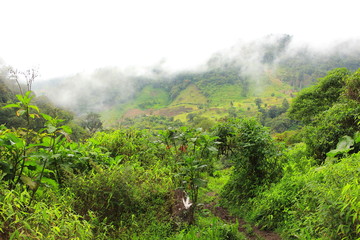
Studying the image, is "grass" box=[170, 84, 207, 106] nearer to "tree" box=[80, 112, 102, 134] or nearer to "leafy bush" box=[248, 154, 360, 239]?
"tree" box=[80, 112, 102, 134]

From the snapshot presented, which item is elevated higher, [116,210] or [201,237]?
[116,210]

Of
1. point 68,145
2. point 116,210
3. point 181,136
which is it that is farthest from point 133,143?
point 116,210

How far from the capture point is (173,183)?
462cm

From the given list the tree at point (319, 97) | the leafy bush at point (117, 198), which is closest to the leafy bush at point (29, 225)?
the leafy bush at point (117, 198)

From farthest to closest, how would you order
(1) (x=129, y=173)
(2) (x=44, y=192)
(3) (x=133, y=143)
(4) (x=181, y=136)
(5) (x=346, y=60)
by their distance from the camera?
(5) (x=346, y=60)
(3) (x=133, y=143)
(4) (x=181, y=136)
(1) (x=129, y=173)
(2) (x=44, y=192)

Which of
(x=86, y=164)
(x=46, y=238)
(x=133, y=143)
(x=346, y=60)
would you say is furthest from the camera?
(x=346, y=60)

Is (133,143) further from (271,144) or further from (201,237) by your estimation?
(271,144)

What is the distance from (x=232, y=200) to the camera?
6.20 meters

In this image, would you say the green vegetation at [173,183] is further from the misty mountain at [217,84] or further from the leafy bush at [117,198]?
the misty mountain at [217,84]

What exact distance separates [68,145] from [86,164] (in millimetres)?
507

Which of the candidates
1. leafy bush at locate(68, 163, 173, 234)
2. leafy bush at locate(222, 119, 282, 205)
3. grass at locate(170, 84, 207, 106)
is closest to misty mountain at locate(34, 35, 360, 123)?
grass at locate(170, 84, 207, 106)

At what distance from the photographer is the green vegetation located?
Answer: 2.42 m

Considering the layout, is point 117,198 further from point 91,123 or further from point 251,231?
point 91,123

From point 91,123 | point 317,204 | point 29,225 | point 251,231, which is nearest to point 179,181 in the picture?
point 251,231
